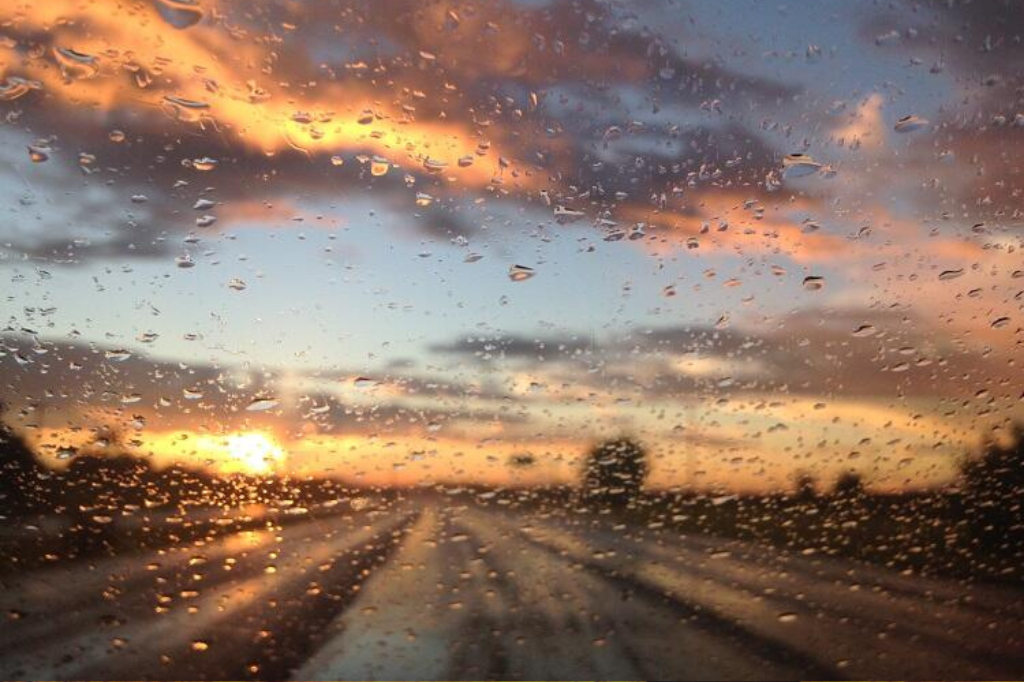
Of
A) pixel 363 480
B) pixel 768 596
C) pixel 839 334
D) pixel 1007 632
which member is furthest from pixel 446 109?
pixel 1007 632

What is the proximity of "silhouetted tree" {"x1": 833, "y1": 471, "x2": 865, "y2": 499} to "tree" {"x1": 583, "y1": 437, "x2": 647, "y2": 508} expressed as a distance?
1182 mm

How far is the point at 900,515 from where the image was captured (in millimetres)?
6711

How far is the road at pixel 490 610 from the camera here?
5699mm

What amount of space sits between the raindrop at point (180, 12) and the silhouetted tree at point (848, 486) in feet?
14.4

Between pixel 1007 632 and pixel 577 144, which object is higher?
pixel 577 144

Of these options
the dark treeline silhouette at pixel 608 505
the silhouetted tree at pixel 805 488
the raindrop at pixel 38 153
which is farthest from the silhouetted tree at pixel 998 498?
the raindrop at pixel 38 153

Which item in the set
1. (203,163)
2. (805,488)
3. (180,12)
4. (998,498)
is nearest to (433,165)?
(203,163)

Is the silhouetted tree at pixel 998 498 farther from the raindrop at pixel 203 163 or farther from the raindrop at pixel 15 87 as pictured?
the raindrop at pixel 15 87

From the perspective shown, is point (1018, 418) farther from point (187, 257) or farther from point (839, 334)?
point (187, 257)

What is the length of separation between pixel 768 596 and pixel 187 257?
399 centimetres

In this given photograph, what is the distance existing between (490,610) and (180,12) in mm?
3474

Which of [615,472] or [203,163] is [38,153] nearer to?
[203,163]

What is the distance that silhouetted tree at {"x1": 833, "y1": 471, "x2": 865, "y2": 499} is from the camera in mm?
6699

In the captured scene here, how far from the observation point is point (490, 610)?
20.5 ft
